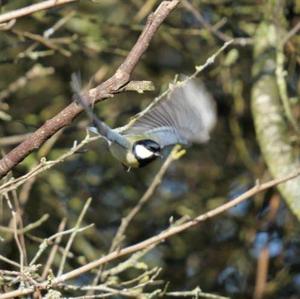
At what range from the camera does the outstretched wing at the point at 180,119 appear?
7.86 ft

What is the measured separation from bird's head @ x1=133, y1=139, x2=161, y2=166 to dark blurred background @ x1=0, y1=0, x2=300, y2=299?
1.70 meters

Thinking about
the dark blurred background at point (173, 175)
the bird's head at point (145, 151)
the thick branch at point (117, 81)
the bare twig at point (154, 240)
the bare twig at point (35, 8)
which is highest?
the bare twig at point (35, 8)

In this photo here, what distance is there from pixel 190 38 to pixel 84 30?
75cm

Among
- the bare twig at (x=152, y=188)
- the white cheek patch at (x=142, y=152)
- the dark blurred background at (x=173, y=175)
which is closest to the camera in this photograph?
the white cheek patch at (x=142, y=152)

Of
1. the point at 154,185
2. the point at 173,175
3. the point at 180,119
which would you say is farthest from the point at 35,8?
the point at 173,175

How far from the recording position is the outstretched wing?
7.86 ft

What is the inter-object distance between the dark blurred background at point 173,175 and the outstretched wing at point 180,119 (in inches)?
61.4

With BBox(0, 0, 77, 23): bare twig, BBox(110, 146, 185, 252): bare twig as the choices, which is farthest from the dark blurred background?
BBox(0, 0, 77, 23): bare twig

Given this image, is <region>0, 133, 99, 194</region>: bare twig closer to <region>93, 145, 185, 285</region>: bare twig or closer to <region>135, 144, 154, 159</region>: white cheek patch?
<region>135, 144, 154, 159</region>: white cheek patch

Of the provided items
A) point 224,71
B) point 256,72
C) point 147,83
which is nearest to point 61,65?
point 224,71

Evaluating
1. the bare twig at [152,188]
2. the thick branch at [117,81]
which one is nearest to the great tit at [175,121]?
the bare twig at [152,188]

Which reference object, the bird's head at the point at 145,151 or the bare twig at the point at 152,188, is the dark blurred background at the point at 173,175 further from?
the bird's head at the point at 145,151

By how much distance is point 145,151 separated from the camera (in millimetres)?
2287

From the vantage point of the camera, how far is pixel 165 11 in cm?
186
